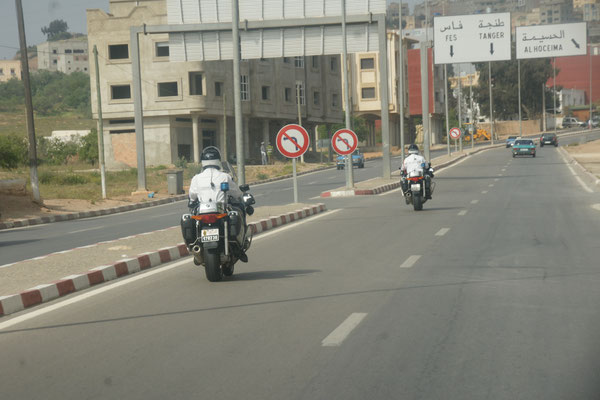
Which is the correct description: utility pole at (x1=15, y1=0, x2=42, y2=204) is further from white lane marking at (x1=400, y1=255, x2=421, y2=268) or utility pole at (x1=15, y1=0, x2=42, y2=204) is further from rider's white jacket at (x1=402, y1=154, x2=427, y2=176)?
white lane marking at (x1=400, y1=255, x2=421, y2=268)

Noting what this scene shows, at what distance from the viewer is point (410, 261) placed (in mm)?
12156

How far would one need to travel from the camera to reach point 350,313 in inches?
324

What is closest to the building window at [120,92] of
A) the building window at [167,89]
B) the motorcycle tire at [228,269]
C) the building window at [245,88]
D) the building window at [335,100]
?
the building window at [167,89]

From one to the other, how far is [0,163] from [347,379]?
A: 3464 cm

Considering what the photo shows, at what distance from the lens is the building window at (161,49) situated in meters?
67.8

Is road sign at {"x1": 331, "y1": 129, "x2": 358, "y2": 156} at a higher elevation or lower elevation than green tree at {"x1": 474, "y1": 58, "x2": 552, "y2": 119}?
lower

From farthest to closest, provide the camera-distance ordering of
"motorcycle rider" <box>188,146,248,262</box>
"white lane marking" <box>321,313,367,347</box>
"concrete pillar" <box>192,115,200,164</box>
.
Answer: "concrete pillar" <box>192,115,200,164</box> → "motorcycle rider" <box>188,146,248,262</box> → "white lane marking" <box>321,313,367,347</box>

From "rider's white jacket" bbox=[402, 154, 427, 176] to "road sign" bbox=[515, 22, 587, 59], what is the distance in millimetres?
26623

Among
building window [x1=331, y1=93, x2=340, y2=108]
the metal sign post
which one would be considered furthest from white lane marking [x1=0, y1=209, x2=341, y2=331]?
building window [x1=331, y1=93, x2=340, y2=108]

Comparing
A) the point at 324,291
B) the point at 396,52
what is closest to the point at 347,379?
the point at 324,291

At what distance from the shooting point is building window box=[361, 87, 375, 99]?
109 meters

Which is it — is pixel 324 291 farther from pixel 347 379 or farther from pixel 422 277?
pixel 347 379

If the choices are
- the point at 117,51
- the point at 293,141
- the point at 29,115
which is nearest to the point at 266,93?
the point at 117,51

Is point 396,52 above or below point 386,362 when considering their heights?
above
